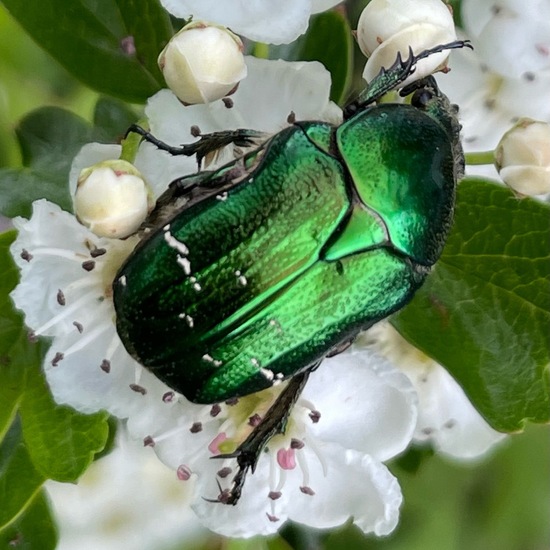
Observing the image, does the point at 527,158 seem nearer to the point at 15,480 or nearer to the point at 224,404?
the point at 224,404

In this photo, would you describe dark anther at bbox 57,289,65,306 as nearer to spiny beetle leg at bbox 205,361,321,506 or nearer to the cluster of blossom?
the cluster of blossom

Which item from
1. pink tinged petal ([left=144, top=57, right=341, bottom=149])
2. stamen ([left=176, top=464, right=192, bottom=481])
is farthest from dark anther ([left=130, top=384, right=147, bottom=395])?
pink tinged petal ([left=144, top=57, right=341, bottom=149])

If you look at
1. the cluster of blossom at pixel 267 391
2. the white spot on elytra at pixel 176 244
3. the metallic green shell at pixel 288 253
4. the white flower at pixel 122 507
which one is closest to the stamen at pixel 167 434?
the cluster of blossom at pixel 267 391

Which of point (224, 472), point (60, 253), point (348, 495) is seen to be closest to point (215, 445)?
point (224, 472)

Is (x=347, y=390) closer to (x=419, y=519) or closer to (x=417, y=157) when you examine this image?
(x=417, y=157)

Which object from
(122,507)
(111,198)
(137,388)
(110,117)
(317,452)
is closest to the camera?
(111,198)
